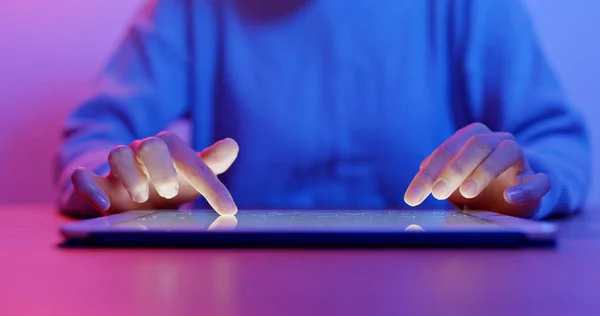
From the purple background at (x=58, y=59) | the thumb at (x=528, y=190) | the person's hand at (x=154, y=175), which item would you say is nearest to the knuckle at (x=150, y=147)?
the person's hand at (x=154, y=175)

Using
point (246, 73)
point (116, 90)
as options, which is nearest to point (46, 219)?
point (116, 90)

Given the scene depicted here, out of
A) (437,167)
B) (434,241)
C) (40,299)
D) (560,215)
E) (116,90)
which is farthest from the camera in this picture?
(116,90)

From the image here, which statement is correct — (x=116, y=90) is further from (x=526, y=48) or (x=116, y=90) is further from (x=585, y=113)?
(x=585, y=113)

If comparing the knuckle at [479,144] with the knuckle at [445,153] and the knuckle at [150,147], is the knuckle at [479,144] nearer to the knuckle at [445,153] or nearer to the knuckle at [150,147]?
the knuckle at [445,153]

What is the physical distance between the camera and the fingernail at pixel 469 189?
0.61 m

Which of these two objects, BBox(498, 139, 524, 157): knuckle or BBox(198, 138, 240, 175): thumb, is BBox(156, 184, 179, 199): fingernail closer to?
BBox(198, 138, 240, 175): thumb

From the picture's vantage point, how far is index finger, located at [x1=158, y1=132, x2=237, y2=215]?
0.61m

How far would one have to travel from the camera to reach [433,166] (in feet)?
2.13

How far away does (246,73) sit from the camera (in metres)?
1.12

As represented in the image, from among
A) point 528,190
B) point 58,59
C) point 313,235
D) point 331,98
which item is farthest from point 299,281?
point 58,59

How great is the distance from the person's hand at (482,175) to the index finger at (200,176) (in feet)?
0.56

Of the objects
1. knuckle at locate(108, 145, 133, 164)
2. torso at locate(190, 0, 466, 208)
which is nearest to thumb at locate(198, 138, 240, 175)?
knuckle at locate(108, 145, 133, 164)

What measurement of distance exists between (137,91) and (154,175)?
1.59 ft

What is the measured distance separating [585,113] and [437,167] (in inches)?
35.8
